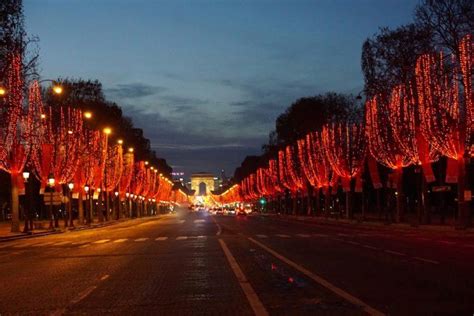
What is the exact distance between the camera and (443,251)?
27.2m

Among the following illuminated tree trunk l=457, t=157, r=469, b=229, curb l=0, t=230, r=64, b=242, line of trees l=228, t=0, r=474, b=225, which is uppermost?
line of trees l=228, t=0, r=474, b=225

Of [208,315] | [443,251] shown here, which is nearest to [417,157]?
[443,251]

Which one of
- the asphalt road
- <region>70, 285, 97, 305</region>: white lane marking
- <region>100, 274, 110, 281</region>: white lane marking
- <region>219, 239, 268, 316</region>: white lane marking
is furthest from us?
<region>100, 274, 110, 281</region>: white lane marking

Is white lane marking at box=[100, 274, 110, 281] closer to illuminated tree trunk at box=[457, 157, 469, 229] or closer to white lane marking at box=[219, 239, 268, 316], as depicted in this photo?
white lane marking at box=[219, 239, 268, 316]

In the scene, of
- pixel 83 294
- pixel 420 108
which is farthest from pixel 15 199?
pixel 83 294

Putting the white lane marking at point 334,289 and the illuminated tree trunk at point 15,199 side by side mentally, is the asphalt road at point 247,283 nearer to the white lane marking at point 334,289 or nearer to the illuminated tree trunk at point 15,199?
the white lane marking at point 334,289

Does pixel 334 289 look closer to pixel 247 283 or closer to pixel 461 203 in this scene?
pixel 247 283

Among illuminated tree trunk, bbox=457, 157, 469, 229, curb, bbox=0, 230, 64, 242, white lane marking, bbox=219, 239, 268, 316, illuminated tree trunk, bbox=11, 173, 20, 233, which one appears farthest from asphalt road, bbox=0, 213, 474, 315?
illuminated tree trunk, bbox=11, 173, 20, 233

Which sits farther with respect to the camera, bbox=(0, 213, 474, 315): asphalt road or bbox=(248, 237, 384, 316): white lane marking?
bbox=(0, 213, 474, 315): asphalt road

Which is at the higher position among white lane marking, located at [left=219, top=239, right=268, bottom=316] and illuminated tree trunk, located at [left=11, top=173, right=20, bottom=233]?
illuminated tree trunk, located at [left=11, top=173, right=20, bottom=233]

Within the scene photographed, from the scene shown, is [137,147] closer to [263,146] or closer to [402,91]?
[263,146]

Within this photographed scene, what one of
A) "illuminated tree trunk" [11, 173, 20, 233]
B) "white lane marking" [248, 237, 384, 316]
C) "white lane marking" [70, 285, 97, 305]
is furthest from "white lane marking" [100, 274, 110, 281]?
"illuminated tree trunk" [11, 173, 20, 233]

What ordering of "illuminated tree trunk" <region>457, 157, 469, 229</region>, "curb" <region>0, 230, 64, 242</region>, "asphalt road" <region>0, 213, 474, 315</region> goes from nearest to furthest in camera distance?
"asphalt road" <region>0, 213, 474, 315</region>
"illuminated tree trunk" <region>457, 157, 469, 229</region>
"curb" <region>0, 230, 64, 242</region>

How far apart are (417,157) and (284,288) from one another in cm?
3988
